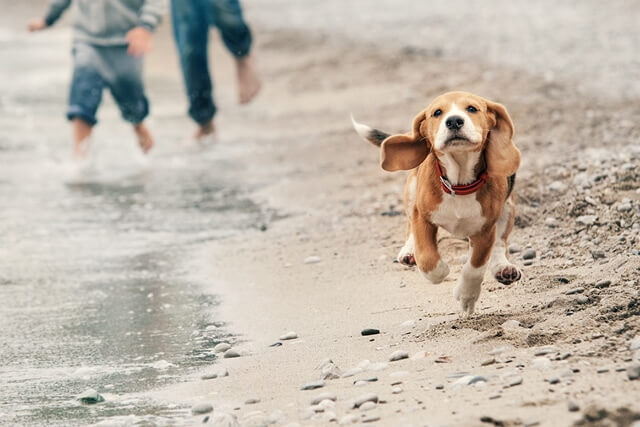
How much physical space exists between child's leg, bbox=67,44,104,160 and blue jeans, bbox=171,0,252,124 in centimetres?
94

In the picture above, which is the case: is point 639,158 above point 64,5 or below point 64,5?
below

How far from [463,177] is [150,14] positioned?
18.9ft

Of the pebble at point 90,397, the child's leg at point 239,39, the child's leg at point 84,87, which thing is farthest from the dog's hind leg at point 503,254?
A: the child's leg at point 239,39

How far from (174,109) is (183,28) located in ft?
10.6

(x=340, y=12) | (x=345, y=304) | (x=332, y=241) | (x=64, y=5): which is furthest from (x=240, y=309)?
(x=340, y=12)

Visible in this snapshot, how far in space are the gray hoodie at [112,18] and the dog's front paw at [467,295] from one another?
5.72 meters

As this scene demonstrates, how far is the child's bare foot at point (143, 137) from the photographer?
10609 millimetres

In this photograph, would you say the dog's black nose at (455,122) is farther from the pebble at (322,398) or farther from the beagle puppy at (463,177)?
the pebble at (322,398)

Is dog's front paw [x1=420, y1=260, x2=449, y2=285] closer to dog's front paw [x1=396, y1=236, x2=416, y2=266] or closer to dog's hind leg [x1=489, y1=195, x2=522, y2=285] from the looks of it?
dog's hind leg [x1=489, y1=195, x2=522, y2=285]

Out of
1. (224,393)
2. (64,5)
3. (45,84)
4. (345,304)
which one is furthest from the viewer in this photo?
(45,84)

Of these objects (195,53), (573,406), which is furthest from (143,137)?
(573,406)

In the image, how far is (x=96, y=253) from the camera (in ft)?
24.3

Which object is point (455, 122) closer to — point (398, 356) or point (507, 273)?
point (507, 273)

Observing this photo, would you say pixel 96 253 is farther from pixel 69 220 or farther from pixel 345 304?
pixel 345 304
